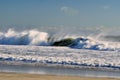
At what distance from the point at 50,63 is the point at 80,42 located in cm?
1600

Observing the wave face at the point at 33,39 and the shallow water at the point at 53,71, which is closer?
the shallow water at the point at 53,71

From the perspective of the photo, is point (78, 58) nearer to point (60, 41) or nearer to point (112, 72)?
point (112, 72)

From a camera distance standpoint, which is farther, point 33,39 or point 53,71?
point 33,39

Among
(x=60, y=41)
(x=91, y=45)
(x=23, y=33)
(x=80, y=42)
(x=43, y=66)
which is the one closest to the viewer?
(x=43, y=66)

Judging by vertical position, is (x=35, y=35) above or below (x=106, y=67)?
above

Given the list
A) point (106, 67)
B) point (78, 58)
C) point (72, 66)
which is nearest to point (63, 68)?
point (72, 66)

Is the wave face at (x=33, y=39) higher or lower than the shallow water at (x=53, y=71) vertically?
higher

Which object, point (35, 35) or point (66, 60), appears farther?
point (35, 35)

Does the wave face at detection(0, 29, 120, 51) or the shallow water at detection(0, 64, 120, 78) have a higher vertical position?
the wave face at detection(0, 29, 120, 51)

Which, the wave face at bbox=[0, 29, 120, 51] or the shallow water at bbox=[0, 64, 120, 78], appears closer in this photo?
the shallow water at bbox=[0, 64, 120, 78]

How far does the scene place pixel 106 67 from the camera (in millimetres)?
19312

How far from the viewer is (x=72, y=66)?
63.3 feet

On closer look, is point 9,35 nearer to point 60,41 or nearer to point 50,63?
point 60,41

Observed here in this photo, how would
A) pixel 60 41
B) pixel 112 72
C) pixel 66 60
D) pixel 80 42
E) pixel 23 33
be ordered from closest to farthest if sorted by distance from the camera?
pixel 112 72, pixel 66 60, pixel 80 42, pixel 60 41, pixel 23 33
